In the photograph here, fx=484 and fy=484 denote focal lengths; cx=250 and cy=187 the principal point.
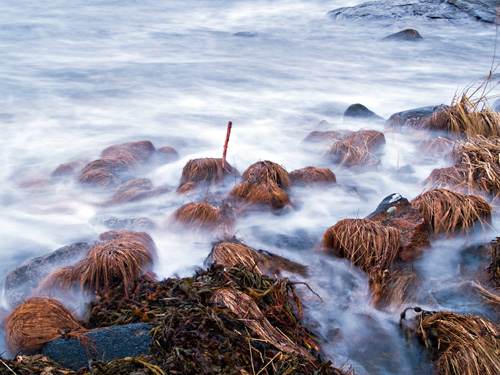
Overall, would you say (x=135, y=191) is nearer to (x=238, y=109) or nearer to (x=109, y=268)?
(x=109, y=268)

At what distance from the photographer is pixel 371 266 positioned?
4.91 meters

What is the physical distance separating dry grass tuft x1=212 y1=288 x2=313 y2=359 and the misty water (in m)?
0.59

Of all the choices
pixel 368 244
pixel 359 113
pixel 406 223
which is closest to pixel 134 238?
pixel 368 244

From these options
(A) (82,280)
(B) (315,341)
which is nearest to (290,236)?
(B) (315,341)

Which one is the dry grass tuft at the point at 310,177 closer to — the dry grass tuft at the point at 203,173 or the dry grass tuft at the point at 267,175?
the dry grass tuft at the point at 267,175

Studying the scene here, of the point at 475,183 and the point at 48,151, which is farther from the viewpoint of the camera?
the point at 48,151

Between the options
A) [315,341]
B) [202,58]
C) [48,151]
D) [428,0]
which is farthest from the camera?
[428,0]

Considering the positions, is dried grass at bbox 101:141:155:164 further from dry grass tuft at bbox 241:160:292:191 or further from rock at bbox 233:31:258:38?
rock at bbox 233:31:258:38

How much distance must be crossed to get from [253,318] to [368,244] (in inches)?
69.1

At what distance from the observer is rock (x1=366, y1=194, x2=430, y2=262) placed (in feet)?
16.8

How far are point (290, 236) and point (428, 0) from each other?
713 inches

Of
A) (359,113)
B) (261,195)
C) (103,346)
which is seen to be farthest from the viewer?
(359,113)

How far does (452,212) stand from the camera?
5.54 metres

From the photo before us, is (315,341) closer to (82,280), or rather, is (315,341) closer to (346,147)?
(82,280)
